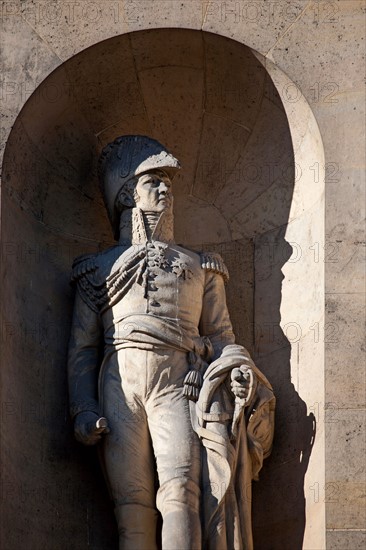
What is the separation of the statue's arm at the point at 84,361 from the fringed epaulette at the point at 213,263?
90 cm

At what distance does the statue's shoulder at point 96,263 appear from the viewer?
16078 mm

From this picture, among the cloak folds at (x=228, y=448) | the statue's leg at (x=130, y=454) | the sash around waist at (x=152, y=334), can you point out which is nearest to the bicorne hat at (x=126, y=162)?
the sash around waist at (x=152, y=334)

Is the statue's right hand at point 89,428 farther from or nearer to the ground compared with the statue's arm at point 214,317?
nearer to the ground

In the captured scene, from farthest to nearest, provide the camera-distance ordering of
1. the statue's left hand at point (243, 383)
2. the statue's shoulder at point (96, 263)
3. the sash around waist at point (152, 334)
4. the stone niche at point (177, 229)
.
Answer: the statue's shoulder at point (96, 263), the stone niche at point (177, 229), the sash around waist at point (152, 334), the statue's left hand at point (243, 383)

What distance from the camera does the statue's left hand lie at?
1554 centimetres

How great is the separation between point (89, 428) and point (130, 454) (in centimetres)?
35

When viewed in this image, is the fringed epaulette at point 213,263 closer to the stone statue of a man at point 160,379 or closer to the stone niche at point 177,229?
the stone statue of a man at point 160,379

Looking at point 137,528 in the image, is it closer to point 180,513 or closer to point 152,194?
point 180,513

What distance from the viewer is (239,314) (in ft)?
54.9

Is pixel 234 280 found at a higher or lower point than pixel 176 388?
higher

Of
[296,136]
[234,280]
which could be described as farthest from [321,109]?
[234,280]

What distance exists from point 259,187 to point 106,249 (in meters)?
1.36

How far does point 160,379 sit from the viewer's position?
51.5ft

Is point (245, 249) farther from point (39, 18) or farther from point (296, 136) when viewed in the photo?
point (39, 18)
